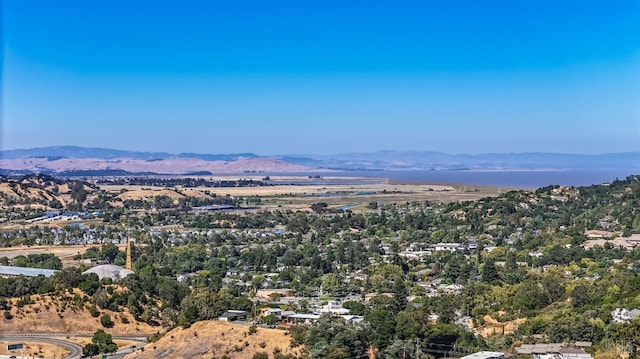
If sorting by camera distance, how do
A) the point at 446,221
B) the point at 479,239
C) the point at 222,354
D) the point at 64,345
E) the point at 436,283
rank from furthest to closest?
the point at 446,221 → the point at 479,239 → the point at 436,283 → the point at 64,345 → the point at 222,354

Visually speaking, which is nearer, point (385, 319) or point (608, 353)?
point (608, 353)

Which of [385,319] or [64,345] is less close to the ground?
[385,319]

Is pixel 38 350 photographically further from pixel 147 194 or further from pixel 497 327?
pixel 147 194

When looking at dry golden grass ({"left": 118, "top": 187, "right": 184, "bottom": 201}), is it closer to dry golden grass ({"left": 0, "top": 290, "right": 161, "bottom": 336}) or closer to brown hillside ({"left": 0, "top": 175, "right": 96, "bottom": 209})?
brown hillside ({"left": 0, "top": 175, "right": 96, "bottom": 209})

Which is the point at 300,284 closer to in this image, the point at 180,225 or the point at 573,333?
the point at 573,333

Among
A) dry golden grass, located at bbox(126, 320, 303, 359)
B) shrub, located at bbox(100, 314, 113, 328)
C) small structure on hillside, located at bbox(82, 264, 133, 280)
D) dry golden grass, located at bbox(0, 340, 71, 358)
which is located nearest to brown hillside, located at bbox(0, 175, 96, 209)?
small structure on hillside, located at bbox(82, 264, 133, 280)

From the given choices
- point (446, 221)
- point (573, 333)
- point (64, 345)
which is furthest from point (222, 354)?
point (446, 221)
